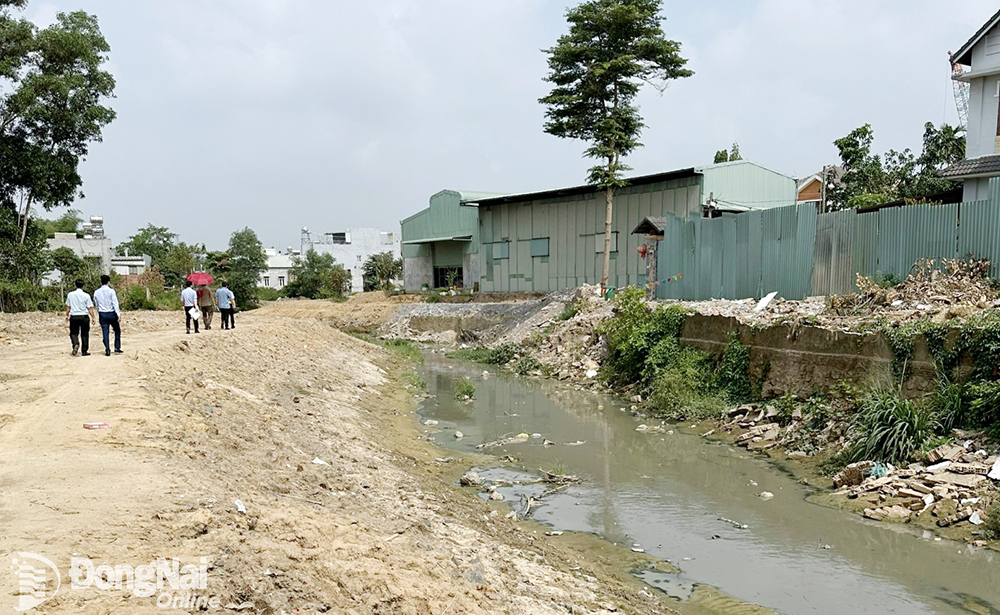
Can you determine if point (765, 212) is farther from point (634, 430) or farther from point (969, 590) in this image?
point (969, 590)

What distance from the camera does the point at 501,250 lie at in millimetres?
39250

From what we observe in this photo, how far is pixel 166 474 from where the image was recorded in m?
6.49

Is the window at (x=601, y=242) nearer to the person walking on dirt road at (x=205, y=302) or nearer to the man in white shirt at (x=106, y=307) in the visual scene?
the person walking on dirt road at (x=205, y=302)

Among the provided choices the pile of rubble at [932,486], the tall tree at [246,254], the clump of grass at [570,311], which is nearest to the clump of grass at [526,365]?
the clump of grass at [570,311]

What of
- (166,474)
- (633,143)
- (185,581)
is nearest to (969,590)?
(185,581)

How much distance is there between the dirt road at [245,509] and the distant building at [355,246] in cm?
5880

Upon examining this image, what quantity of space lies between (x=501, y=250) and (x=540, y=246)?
11.0ft

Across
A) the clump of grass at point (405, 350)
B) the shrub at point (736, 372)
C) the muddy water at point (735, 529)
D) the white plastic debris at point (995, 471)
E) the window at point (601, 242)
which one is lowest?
the muddy water at point (735, 529)

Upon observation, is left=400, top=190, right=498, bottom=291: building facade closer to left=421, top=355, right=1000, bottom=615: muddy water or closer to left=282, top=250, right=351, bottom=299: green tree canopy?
left=282, top=250, right=351, bottom=299: green tree canopy

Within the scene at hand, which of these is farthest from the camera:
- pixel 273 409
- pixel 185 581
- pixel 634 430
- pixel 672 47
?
pixel 672 47

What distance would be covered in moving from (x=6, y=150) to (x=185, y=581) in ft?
91.5

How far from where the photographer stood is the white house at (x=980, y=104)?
21.1 meters

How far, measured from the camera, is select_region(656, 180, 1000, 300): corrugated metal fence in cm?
1335

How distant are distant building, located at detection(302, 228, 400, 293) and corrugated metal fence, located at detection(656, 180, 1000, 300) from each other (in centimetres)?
5222
